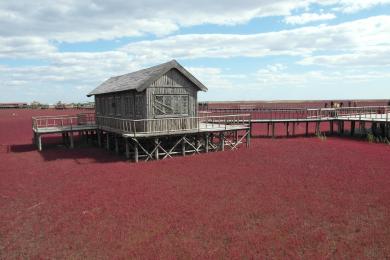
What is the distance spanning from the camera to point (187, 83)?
856 inches

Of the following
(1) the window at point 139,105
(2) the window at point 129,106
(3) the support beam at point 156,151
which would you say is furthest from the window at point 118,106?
(3) the support beam at point 156,151

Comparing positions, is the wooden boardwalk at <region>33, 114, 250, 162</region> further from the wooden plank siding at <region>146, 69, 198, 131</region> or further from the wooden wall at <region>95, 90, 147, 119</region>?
the wooden wall at <region>95, 90, 147, 119</region>

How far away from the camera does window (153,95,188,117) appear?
20656mm

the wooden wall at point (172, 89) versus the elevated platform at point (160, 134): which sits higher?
the wooden wall at point (172, 89)

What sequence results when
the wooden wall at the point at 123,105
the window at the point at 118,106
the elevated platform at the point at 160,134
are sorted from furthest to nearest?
the window at the point at 118,106, the wooden wall at the point at 123,105, the elevated platform at the point at 160,134

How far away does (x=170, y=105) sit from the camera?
21.2 metres

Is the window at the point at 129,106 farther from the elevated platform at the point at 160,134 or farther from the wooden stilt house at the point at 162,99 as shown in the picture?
the elevated platform at the point at 160,134

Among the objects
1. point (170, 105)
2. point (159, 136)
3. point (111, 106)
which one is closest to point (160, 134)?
point (159, 136)

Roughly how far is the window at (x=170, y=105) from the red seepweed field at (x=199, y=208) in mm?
2994

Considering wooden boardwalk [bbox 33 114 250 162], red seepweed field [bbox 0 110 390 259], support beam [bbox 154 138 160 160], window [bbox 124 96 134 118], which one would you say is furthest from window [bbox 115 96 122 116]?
support beam [bbox 154 138 160 160]

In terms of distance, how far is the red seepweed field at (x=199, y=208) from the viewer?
28.9 ft

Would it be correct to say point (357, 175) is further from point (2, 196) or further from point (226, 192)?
point (2, 196)

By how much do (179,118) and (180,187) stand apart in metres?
7.43

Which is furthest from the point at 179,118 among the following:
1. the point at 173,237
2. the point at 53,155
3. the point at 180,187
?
the point at 173,237
